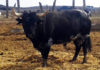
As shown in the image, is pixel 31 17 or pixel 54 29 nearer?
pixel 31 17

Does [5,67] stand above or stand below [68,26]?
below

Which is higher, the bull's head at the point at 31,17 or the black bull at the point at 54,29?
the bull's head at the point at 31,17

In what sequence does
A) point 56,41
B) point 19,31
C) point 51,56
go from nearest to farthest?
point 56,41, point 51,56, point 19,31

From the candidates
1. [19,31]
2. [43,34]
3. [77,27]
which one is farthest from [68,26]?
[19,31]

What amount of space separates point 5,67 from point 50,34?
193 centimetres

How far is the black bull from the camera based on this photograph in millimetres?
8195

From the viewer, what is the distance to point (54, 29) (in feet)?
29.0

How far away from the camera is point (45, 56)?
8.91 meters

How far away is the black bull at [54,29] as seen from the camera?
26.9 ft

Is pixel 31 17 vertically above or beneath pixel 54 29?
above

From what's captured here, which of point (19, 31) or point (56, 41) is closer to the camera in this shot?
point (56, 41)

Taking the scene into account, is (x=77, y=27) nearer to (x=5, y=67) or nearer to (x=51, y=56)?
(x=51, y=56)

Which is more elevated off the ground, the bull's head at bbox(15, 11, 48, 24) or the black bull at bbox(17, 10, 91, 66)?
the bull's head at bbox(15, 11, 48, 24)

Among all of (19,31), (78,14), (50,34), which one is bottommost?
(19,31)
